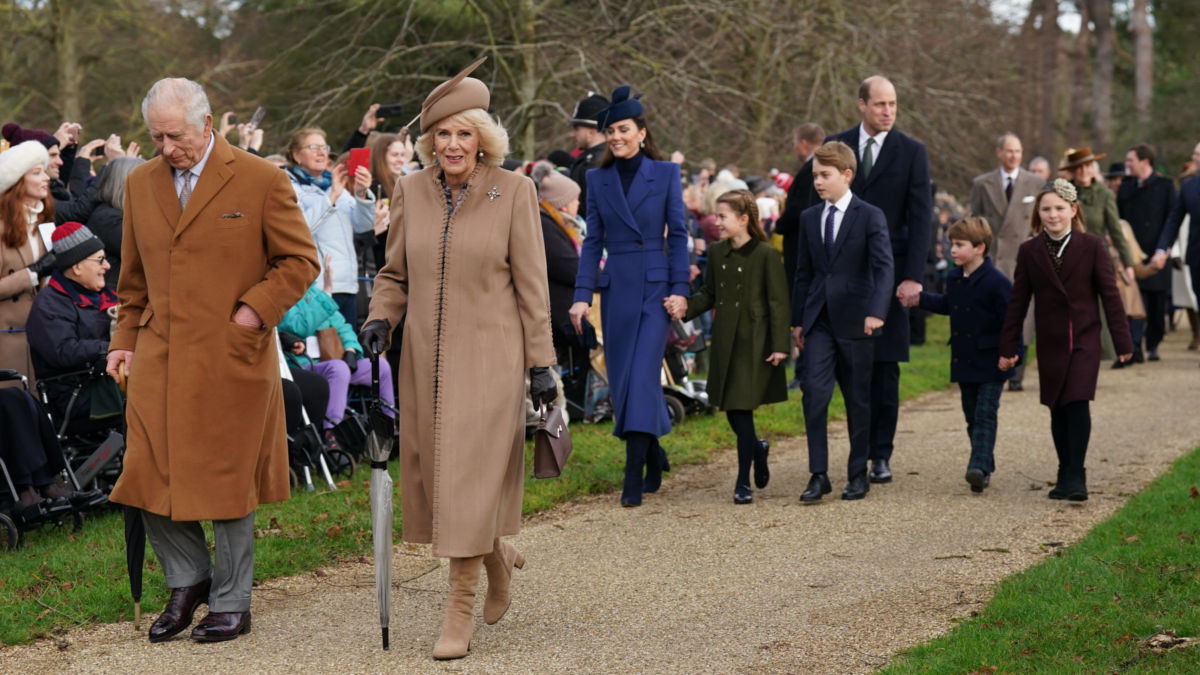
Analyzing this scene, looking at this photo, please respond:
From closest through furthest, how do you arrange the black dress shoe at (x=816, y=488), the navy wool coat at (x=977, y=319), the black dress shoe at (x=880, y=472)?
the black dress shoe at (x=816, y=488), the navy wool coat at (x=977, y=319), the black dress shoe at (x=880, y=472)

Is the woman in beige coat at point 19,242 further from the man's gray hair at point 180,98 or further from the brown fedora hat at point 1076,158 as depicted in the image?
the brown fedora hat at point 1076,158

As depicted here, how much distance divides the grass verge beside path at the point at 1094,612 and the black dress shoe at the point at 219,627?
2387mm

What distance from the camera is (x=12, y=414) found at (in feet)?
23.5

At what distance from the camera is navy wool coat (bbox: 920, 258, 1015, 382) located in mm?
8516

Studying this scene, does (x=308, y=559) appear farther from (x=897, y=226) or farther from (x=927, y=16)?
(x=927, y=16)

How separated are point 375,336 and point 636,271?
9.68 feet

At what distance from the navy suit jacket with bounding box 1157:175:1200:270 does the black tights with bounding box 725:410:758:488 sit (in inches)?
267

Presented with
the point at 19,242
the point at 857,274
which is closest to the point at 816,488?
the point at 857,274

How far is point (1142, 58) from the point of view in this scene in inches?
1380


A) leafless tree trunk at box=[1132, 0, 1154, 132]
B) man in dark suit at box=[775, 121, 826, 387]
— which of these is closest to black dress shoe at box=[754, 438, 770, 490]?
man in dark suit at box=[775, 121, 826, 387]

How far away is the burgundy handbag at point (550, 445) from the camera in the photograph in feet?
17.7

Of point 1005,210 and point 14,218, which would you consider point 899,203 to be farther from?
point 14,218

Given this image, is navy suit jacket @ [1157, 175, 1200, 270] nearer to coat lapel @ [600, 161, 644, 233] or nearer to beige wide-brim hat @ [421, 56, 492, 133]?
coat lapel @ [600, 161, 644, 233]

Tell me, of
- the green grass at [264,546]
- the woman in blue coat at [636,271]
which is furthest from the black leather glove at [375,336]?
the woman in blue coat at [636,271]
